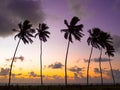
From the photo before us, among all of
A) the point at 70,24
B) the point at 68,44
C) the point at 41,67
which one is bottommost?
the point at 41,67

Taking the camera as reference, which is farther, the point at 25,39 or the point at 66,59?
the point at 66,59

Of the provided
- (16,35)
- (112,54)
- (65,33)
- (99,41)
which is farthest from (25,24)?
(112,54)

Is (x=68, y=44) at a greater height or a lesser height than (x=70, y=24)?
lesser

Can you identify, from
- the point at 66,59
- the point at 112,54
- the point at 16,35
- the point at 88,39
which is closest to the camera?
the point at 16,35

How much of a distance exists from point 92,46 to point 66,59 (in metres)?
9.92

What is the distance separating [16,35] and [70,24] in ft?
42.1

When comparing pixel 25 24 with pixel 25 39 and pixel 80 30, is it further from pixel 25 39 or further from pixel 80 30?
pixel 80 30

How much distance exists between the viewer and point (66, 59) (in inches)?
2507

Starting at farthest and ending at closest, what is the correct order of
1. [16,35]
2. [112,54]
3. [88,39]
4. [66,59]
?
1. [112,54]
2. [88,39]
3. [66,59]
4. [16,35]

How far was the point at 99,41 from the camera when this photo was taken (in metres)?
69.6

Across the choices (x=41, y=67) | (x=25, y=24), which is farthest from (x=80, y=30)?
(x=41, y=67)

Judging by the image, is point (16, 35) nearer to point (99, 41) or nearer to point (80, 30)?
point (80, 30)

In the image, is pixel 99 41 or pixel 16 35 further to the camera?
pixel 99 41

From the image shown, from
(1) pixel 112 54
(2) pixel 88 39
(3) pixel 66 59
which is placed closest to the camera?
(3) pixel 66 59
